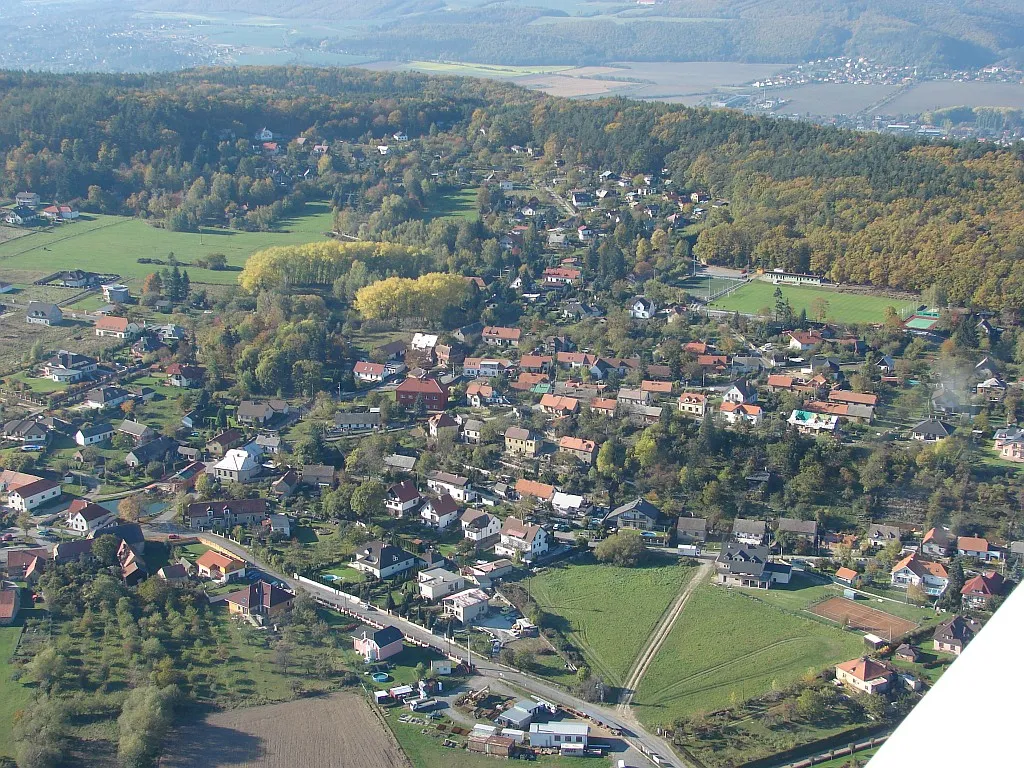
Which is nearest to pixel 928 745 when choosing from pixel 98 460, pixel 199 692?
pixel 199 692

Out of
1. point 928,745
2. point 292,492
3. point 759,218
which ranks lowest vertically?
point 292,492

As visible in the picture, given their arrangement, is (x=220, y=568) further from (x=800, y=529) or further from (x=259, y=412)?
(x=800, y=529)

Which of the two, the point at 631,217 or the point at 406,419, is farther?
the point at 631,217

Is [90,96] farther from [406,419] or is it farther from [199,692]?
[199,692]

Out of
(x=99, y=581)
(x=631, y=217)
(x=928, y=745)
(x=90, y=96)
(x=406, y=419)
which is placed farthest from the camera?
(x=90, y=96)

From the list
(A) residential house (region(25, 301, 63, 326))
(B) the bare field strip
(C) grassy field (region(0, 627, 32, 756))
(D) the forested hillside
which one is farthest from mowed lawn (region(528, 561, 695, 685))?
(A) residential house (region(25, 301, 63, 326))

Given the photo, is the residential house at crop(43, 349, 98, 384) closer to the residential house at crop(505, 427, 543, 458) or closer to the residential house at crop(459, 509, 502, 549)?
the residential house at crop(505, 427, 543, 458)

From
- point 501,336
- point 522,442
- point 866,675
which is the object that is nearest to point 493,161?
point 501,336

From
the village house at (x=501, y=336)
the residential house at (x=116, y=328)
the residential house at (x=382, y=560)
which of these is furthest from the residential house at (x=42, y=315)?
the residential house at (x=382, y=560)
